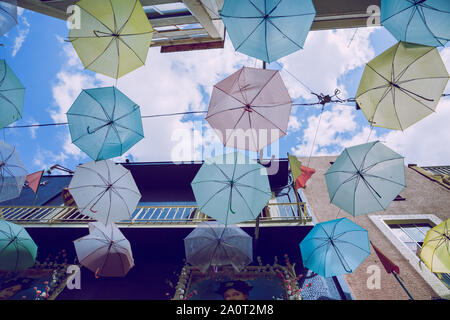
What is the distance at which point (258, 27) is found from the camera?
14.8 ft

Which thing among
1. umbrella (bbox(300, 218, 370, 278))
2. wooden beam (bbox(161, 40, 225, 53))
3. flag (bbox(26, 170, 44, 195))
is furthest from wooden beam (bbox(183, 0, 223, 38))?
flag (bbox(26, 170, 44, 195))

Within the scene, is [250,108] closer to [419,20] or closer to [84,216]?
[419,20]

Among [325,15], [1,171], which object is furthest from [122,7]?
[325,15]

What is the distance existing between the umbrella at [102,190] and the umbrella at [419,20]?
7.35 meters

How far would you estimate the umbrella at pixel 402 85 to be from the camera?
14.4 ft

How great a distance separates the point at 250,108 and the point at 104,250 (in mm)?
6280

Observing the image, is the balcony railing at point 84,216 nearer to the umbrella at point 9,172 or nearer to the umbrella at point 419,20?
the umbrella at point 9,172

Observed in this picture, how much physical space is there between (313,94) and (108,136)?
5.98 m

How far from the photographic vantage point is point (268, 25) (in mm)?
4457

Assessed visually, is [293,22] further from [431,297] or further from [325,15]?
[431,297]

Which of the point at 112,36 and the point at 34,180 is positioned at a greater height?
the point at 34,180

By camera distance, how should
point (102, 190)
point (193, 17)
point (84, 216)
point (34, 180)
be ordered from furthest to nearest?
point (84, 216), point (193, 17), point (34, 180), point (102, 190)

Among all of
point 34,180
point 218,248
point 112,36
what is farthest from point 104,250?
point 112,36
